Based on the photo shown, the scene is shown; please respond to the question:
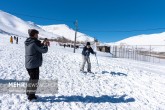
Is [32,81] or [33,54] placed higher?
[33,54]

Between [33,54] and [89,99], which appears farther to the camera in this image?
[89,99]

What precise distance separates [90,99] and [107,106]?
0.76 metres

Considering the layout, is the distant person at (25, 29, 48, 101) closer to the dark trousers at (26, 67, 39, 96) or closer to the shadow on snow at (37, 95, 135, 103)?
the dark trousers at (26, 67, 39, 96)

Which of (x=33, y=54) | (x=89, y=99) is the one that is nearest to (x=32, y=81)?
(x=33, y=54)

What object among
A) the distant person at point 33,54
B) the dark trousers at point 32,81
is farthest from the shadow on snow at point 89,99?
the distant person at point 33,54

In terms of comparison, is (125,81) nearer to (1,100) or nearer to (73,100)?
(73,100)

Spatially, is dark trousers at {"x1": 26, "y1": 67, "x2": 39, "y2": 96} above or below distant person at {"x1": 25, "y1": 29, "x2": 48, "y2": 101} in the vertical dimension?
below

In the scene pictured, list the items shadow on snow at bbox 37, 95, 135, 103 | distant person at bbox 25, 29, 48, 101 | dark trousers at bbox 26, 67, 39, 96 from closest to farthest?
distant person at bbox 25, 29, 48, 101 → dark trousers at bbox 26, 67, 39, 96 → shadow on snow at bbox 37, 95, 135, 103

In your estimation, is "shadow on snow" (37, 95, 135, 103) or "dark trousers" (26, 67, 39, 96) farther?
"shadow on snow" (37, 95, 135, 103)

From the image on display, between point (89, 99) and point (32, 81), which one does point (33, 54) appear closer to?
point (32, 81)

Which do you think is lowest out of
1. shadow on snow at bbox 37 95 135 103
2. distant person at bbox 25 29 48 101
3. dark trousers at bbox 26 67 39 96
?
shadow on snow at bbox 37 95 135 103

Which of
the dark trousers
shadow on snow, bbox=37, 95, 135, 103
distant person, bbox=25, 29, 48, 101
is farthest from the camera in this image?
shadow on snow, bbox=37, 95, 135, 103

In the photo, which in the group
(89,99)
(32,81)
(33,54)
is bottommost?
(89,99)

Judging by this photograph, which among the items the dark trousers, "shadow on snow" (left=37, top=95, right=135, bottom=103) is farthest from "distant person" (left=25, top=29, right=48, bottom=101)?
"shadow on snow" (left=37, top=95, right=135, bottom=103)
